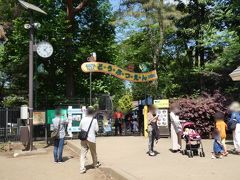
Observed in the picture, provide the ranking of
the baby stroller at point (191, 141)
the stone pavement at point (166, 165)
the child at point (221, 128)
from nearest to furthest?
the stone pavement at point (166, 165)
the baby stroller at point (191, 141)
the child at point (221, 128)

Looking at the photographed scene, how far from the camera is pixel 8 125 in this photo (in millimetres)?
23781

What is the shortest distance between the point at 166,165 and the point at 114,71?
45.8 ft

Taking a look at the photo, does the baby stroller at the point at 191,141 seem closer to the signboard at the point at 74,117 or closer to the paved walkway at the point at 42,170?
the paved walkway at the point at 42,170

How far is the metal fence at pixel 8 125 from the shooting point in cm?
2328

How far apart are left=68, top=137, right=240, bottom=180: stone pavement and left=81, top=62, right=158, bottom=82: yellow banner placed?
28.9 ft

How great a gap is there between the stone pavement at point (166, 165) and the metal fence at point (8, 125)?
7.86 metres

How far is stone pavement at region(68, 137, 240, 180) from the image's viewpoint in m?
10.5

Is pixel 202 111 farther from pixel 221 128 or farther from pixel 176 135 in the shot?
pixel 221 128

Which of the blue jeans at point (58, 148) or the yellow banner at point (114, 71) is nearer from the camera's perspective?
the blue jeans at point (58, 148)

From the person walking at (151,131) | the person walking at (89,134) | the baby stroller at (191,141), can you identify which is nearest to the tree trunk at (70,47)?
the person walking at (151,131)

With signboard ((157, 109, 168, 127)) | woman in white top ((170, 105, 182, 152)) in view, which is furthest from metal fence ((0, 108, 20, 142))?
woman in white top ((170, 105, 182, 152))

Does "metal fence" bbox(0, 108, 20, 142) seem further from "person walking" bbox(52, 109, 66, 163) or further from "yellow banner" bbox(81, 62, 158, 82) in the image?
"person walking" bbox(52, 109, 66, 163)

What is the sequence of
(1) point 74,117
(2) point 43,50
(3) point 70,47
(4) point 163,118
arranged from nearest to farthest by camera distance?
1. (2) point 43,50
2. (4) point 163,118
3. (1) point 74,117
4. (3) point 70,47

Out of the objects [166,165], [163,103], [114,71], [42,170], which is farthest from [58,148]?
[114,71]
